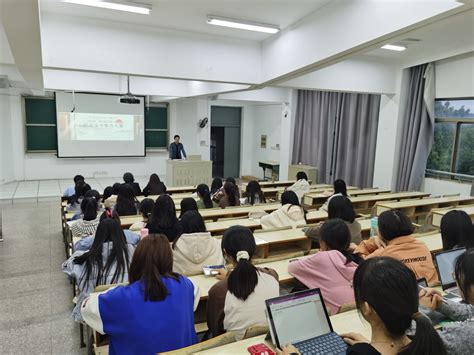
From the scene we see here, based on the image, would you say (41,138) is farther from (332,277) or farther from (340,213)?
(332,277)

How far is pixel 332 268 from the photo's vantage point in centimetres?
206

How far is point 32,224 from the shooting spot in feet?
19.5

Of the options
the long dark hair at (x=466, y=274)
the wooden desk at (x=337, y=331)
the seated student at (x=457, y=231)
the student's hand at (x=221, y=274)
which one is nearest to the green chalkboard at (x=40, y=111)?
the student's hand at (x=221, y=274)

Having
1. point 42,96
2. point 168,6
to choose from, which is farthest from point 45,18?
point 42,96

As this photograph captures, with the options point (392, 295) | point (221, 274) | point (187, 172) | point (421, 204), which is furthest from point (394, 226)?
point (187, 172)

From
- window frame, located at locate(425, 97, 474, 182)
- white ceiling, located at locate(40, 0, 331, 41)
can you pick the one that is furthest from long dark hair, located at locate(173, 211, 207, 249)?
window frame, located at locate(425, 97, 474, 182)

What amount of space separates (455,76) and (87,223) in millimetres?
6606

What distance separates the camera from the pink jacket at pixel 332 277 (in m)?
2.01

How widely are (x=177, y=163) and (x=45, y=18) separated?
4.75m

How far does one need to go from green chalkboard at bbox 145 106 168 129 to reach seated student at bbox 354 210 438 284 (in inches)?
388

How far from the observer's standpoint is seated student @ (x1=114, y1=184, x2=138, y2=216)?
168 inches

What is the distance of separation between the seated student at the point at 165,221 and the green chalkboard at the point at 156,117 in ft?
28.4

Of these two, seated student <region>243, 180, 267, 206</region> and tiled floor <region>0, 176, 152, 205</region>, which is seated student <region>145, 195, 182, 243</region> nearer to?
seated student <region>243, 180, 267, 206</region>

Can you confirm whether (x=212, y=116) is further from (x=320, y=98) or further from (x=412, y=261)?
(x=412, y=261)
